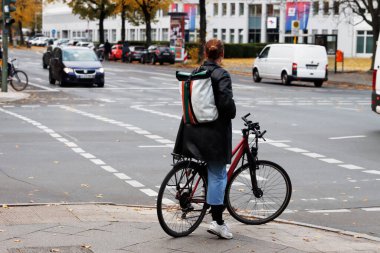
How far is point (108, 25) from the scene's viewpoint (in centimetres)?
13650

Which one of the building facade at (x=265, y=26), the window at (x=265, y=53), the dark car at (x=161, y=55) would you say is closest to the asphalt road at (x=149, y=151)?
the window at (x=265, y=53)

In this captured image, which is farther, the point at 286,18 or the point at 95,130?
the point at 286,18

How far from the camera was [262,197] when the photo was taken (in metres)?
8.38

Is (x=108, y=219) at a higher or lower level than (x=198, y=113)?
lower

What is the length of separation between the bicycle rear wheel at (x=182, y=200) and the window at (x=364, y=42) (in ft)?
287

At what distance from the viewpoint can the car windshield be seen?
35.8 meters

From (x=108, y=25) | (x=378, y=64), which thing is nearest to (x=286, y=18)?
(x=108, y=25)

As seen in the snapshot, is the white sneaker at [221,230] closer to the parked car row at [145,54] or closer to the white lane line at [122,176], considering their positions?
the white lane line at [122,176]

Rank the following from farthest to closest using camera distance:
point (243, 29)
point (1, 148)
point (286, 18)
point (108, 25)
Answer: point (108, 25) < point (243, 29) < point (286, 18) < point (1, 148)

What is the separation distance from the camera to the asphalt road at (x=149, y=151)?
10.0 m

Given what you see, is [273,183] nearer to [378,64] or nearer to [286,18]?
[378,64]

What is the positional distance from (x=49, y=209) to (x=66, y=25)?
497ft

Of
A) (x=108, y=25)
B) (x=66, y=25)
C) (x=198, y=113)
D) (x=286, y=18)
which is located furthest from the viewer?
(x=66, y=25)

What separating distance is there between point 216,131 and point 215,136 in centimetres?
4
